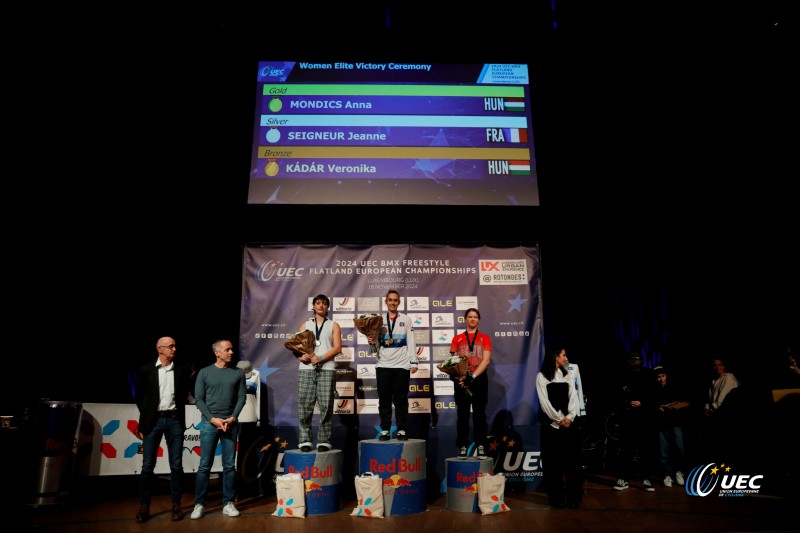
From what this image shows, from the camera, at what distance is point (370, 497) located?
4707 mm

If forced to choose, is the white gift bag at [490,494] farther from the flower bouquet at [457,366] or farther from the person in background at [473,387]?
the flower bouquet at [457,366]

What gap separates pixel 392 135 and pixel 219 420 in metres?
3.67

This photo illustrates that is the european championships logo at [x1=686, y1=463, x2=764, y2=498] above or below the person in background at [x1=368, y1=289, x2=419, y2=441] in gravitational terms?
below

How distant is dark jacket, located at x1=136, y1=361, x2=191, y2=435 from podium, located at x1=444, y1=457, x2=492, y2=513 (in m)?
2.59

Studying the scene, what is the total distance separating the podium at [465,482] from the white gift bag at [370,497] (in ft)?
2.42

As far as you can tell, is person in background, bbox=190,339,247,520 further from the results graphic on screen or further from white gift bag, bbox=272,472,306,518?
the results graphic on screen

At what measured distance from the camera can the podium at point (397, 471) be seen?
4.79 meters

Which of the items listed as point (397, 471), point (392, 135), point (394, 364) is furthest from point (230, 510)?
point (392, 135)

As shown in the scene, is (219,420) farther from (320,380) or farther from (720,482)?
(720,482)

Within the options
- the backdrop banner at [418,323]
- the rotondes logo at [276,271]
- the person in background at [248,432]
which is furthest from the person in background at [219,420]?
the rotondes logo at [276,271]

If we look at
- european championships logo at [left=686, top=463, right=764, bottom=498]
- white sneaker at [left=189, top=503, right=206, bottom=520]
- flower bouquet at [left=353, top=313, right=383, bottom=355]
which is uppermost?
flower bouquet at [left=353, top=313, right=383, bottom=355]

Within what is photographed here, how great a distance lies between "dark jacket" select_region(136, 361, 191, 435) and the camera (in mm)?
4645

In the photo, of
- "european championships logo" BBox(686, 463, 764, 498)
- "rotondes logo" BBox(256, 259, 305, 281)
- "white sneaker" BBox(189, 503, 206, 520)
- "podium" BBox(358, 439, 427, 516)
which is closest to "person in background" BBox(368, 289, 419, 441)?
"podium" BBox(358, 439, 427, 516)

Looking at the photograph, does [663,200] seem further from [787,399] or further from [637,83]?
[787,399]
